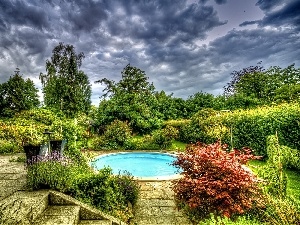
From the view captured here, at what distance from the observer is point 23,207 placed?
3338mm

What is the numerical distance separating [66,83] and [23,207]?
10.8 metres

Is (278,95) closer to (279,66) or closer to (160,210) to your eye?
(279,66)

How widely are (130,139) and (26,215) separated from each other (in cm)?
1045

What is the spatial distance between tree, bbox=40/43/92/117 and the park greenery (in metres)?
0.06

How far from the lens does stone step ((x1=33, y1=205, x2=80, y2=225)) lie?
10.7 feet

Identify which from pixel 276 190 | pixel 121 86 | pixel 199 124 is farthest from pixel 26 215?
pixel 121 86

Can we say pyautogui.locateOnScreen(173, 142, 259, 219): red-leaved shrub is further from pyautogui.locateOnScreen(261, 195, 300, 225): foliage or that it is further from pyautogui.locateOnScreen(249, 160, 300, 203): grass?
pyautogui.locateOnScreen(249, 160, 300, 203): grass

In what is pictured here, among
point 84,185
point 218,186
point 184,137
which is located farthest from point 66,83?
point 218,186

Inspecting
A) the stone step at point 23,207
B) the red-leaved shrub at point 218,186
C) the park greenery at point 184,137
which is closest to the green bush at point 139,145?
the park greenery at point 184,137

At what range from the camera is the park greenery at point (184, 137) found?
385cm

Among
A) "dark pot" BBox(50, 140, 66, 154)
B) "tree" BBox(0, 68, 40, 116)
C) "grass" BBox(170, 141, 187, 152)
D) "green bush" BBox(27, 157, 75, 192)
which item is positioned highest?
"tree" BBox(0, 68, 40, 116)

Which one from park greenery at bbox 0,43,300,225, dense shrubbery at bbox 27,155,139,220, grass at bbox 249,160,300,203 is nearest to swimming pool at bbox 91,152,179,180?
park greenery at bbox 0,43,300,225

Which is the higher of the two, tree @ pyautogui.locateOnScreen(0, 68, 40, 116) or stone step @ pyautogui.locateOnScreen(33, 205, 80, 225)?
tree @ pyautogui.locateOnScreen(0, 68, 40, 116)

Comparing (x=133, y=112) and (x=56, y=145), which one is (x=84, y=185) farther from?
(x=133, y=112)
